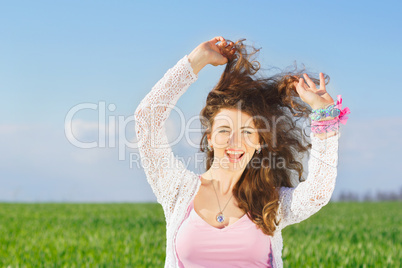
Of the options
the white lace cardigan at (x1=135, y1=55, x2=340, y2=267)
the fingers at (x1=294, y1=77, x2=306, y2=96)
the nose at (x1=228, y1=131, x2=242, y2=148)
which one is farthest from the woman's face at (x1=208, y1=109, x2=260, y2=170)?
the fingers at (x1=294, y1=77, x2=306, y2=96)

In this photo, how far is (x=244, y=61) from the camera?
314 cm

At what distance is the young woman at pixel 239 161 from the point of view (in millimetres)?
2863

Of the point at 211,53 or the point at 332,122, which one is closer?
the point at 332,122

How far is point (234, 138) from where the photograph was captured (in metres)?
3.02

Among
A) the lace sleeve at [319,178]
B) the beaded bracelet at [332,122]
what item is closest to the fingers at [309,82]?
the beaded bracelet at [332,122]

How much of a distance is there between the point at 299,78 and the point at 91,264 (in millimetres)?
4795

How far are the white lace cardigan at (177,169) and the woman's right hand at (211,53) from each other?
0.05 meters

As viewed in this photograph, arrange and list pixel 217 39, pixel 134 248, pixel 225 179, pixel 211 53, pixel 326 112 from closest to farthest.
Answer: pixel 326 112, pixel 211 53, pixel 217 39, pixel 225 179, pixel 134 248

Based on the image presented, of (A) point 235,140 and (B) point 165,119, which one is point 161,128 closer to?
(B) point 165,119

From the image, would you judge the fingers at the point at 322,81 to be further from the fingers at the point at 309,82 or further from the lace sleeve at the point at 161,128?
the lace sleeve at the point at 161,128

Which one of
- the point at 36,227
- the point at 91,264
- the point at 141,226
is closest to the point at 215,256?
the point at 91,264

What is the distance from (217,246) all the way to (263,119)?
34.5 inches

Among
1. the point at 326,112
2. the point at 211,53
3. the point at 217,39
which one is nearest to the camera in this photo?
the point at 326,112

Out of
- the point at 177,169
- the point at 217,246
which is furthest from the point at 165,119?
the point at 217,246
